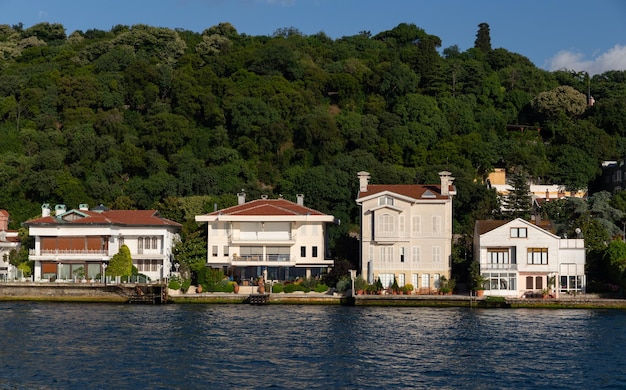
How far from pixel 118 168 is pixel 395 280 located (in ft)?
101

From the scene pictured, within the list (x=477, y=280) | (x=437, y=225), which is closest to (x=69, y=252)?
(x=437, y=225)

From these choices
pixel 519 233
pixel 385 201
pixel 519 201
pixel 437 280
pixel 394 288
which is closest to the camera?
pixel 519 233

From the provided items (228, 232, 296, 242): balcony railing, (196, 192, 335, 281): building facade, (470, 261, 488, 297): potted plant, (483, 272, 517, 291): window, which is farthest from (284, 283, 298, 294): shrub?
(483, 272, 517, 291): window

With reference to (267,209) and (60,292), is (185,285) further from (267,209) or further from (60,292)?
(267,209)

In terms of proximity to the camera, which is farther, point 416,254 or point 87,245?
point 87,245

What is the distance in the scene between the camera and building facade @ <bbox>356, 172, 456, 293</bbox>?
57.6m

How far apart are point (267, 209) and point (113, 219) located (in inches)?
409

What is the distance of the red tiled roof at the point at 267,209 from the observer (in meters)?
61.1

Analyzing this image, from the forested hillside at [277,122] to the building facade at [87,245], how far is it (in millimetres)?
5817

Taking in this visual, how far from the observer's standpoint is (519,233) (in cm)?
5525

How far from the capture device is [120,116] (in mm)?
87500

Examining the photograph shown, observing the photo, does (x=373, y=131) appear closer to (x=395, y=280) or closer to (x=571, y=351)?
(x=395, y=280)

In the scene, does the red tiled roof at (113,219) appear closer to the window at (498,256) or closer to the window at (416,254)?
the window at (416,254)

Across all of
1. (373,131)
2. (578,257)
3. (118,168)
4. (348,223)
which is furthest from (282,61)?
(578,257)
